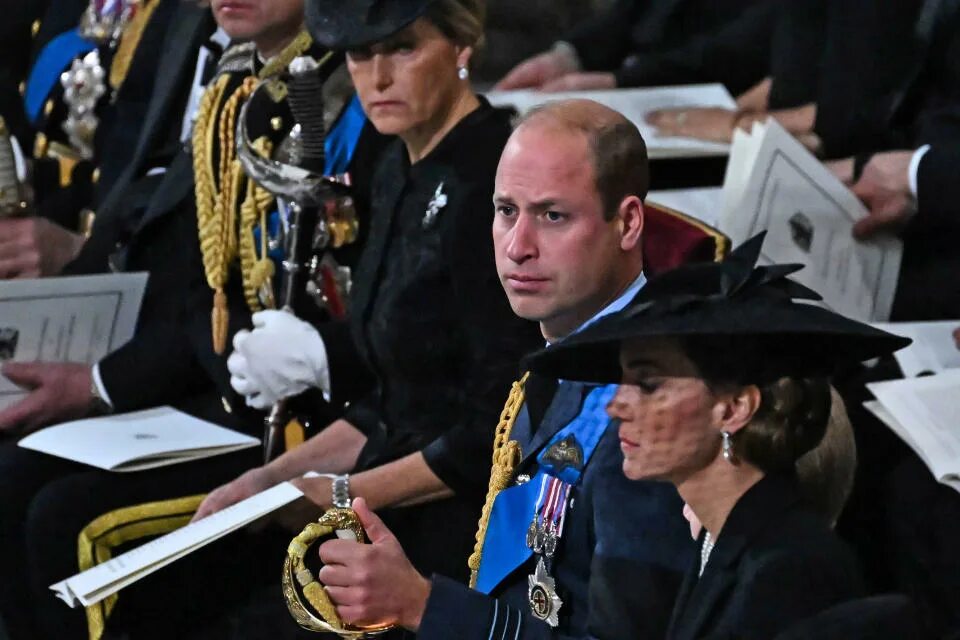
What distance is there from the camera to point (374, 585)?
1464 mm

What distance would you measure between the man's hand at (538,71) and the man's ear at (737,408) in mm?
2063

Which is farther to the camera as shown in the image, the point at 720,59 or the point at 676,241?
the point at 720,59

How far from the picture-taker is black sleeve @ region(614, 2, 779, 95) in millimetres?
3070

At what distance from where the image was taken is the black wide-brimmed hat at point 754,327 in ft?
3.97

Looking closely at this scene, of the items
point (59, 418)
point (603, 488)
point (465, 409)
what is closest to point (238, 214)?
point (59, 418)

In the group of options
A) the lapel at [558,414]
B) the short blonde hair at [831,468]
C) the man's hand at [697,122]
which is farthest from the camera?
the man's hand at [697,122]

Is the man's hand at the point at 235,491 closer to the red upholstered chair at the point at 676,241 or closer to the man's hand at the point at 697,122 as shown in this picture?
the red upholstered chair at the point at 676,241

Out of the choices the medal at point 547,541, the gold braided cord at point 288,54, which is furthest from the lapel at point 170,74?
the medal at point 547,541

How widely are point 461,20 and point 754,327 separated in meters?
0.83

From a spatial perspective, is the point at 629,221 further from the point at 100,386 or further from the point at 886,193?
the point at 100,386

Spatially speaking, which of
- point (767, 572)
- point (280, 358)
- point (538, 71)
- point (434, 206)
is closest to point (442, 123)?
point (434, 206)

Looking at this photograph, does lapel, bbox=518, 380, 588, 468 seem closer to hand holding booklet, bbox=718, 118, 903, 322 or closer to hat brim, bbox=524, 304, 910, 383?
hat brim, bbox=524, 304, 910, 383

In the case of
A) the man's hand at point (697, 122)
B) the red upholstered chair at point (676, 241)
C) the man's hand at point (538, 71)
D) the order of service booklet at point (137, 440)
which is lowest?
the order of service booklet at point (137, 440)

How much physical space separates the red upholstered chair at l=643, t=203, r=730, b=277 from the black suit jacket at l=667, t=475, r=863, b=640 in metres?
0.63
